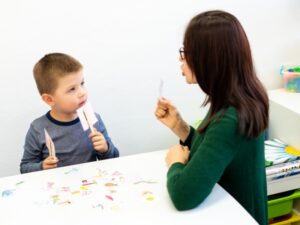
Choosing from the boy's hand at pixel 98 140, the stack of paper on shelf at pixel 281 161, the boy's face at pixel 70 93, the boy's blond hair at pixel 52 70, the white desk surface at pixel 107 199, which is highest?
the boy's blond hair at pixel 52 70

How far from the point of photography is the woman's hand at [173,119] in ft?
4.12

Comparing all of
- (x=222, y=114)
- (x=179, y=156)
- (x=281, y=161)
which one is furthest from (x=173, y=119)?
(x=281, y=161)

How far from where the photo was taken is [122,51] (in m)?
1.81

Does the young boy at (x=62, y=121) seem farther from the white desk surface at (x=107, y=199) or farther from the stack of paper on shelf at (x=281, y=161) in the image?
the stack of paper on shelf at (x=281, y=161)

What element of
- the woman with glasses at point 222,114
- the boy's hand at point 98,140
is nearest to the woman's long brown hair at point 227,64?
the woman with glasses at point 222,114

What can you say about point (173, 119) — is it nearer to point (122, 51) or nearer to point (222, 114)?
point (222, 114)

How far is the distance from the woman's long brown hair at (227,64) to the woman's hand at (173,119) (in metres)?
0.29

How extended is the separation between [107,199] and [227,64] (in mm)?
468

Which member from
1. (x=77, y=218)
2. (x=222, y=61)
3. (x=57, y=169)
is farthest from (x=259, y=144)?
(x=57, y=169)

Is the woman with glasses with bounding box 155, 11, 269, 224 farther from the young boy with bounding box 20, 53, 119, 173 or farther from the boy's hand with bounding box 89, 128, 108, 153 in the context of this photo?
the young boy with bounding box 20, 53, 119, 173

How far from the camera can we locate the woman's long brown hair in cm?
92

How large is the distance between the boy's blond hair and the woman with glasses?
0.54 meters

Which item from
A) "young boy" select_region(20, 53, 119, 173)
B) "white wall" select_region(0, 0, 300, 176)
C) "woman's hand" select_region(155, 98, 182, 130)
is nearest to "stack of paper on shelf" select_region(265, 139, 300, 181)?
"white wall" select_region(0, 0, 300, 176)

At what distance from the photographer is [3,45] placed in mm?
1676
